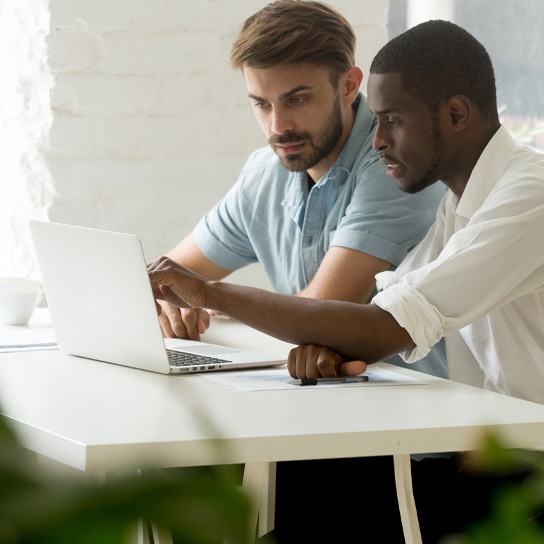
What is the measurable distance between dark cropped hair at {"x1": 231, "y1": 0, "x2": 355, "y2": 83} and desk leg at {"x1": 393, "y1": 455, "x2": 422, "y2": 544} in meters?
1.03

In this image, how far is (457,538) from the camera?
6.1 inches

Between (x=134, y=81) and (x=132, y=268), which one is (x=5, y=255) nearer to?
(x=134, y=81)

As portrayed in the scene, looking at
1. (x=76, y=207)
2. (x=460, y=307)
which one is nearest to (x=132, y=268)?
(x=460, y=307)

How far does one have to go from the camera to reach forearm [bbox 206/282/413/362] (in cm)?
111

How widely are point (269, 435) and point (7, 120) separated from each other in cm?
168

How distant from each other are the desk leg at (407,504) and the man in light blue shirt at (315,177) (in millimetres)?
659

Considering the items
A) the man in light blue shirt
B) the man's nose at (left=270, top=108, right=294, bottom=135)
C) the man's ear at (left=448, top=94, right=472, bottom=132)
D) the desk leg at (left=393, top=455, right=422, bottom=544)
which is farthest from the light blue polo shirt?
the desk leg at (left=393, top=455, right=422, bottom=544)

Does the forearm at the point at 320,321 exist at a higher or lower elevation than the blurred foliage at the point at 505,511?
lower

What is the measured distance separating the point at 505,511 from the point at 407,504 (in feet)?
2.68

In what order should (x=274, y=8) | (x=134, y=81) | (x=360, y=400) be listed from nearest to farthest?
(x=360, y=400) → (x=274, y=8) → (x=134, y=81)

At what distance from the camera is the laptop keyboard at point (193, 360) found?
1.09 meters

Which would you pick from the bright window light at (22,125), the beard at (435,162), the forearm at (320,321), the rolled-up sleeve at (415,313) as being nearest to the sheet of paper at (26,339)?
the forearm at (320,321)

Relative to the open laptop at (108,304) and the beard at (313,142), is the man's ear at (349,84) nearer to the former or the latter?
the beard at (313,142)

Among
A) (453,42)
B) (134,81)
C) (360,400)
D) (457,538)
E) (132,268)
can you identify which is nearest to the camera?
(457,538)
